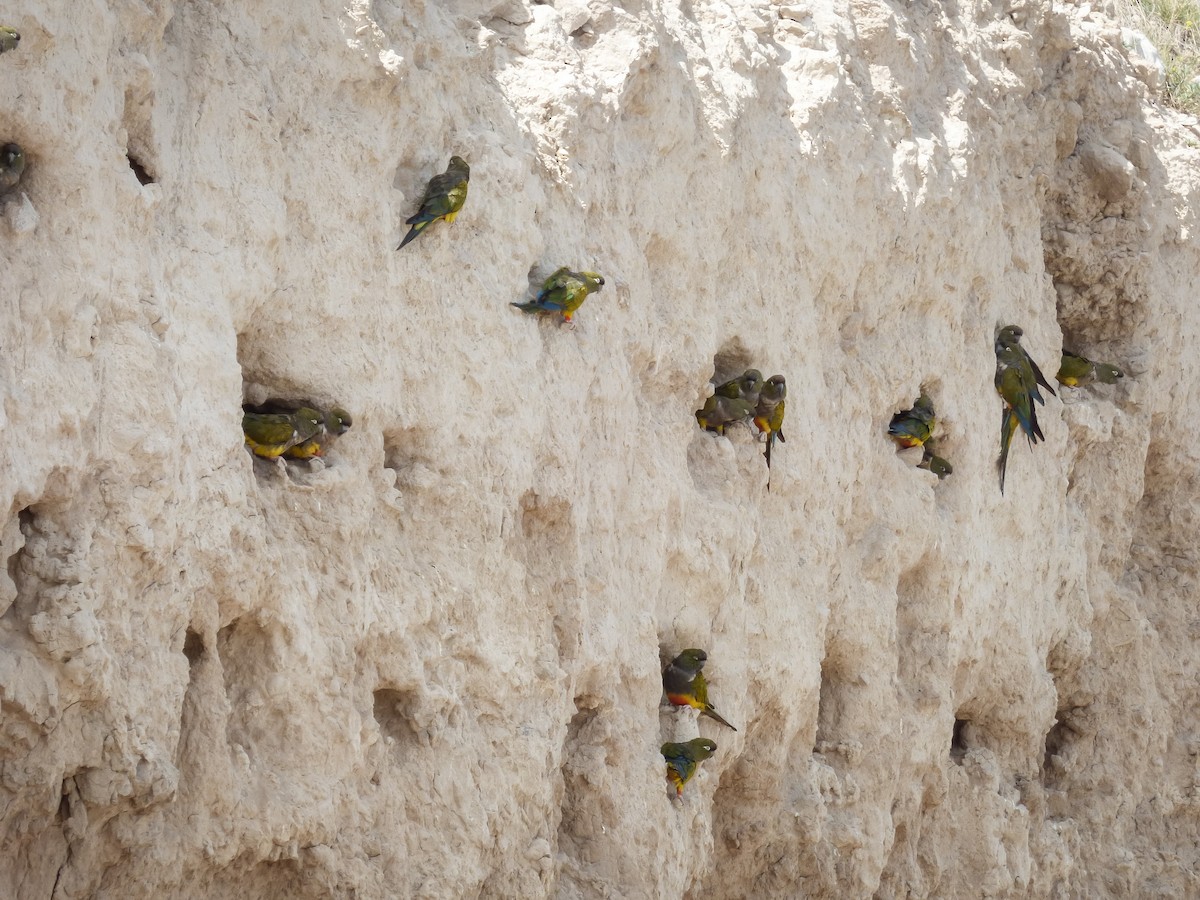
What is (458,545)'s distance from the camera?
4117 mm

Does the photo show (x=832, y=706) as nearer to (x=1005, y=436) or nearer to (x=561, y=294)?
(x=1005, y=436)

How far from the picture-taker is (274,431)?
368 centimetres

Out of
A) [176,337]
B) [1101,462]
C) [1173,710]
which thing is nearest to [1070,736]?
[1173,710]

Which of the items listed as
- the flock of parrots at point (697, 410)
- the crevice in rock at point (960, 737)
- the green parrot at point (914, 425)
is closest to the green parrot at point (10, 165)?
the flock of parrots at point (697, 410)

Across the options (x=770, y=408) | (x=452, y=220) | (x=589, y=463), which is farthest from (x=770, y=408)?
(x=452, y=220)

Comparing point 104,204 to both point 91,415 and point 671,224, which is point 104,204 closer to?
point 91,415

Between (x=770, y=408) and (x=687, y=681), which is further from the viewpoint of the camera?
(x=770, y=408)

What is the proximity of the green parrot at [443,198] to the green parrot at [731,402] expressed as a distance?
121 centimetres

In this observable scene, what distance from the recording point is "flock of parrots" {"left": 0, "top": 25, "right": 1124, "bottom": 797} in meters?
3.70

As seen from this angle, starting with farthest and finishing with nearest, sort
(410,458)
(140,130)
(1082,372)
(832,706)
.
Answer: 1. (1082,372)
2. (832,706)
3. (410,458)
4. (140,130)

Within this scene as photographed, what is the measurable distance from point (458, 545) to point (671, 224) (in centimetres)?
134

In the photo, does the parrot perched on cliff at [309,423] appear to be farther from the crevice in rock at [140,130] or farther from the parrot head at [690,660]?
the parrot head at [690,660]

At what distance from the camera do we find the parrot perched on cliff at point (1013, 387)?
20.4 ft

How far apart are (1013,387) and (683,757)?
7.68 feet
